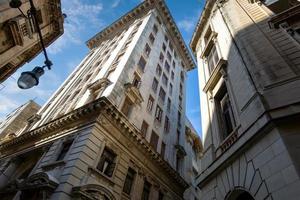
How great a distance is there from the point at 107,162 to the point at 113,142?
145 cm

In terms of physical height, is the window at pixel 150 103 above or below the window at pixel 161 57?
below

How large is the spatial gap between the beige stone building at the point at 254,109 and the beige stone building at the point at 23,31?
1203cm

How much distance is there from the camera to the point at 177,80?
1443 inches

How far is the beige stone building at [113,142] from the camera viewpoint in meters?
13.6

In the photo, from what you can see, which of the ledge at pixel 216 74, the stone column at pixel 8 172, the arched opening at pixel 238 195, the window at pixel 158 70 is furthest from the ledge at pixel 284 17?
the stone column at pixel 8 172

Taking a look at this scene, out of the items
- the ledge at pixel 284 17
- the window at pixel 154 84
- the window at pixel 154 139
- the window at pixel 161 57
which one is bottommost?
the ledge at pixel 284 17

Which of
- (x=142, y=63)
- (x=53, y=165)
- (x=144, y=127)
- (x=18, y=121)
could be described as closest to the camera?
(x=53, y=165)

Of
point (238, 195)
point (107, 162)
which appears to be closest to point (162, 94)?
point (107, 162)

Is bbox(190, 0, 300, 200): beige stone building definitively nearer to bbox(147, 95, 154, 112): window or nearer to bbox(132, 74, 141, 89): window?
bbox(147, 95, 154, 112): window

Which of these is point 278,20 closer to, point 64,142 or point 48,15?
point 64,142

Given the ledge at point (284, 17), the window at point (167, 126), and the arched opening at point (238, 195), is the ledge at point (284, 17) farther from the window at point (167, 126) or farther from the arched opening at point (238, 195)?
the window at point (167, 126)

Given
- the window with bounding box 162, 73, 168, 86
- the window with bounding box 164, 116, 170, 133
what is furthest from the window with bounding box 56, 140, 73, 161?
the window with bounding box 162, 73, 168, 86

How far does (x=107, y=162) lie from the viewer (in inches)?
619

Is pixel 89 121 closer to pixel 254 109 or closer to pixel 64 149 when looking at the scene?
pixel 64 149
